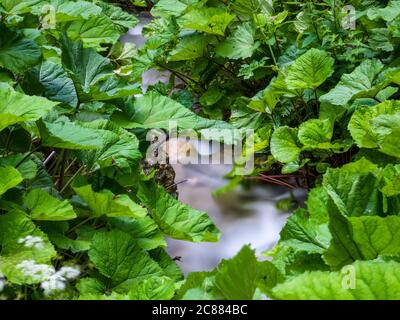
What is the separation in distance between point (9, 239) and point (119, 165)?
350 millimetres

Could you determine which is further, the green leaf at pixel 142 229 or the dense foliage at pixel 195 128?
the green leaf at pixel 142 229

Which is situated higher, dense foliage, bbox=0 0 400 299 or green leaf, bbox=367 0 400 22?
green leaf, bbox=367 0 400 22

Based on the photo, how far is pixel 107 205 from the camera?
55.6 inches

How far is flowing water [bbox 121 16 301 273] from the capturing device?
2080mm

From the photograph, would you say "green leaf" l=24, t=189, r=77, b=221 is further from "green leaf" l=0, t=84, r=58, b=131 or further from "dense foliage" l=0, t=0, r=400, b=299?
"green leaf" l=0, t=84, r=58, b=131

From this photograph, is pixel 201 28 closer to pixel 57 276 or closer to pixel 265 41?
pixel 265 41

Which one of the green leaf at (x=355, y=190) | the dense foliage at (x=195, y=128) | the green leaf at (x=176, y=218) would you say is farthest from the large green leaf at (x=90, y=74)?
the green leaf at (x=355, y=190)

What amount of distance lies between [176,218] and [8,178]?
16.9 inches

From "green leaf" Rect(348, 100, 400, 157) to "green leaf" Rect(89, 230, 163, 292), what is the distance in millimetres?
623

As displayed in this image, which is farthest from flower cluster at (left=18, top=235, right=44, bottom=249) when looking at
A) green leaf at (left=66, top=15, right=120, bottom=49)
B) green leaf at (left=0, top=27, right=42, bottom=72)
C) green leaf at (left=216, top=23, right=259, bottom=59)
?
green leaf at (left=216, top=23, right=259, bottom=59)

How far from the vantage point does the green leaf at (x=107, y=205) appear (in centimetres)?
139

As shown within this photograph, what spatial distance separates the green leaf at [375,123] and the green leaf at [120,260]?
2.05ft

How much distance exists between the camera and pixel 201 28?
2.60 metres
